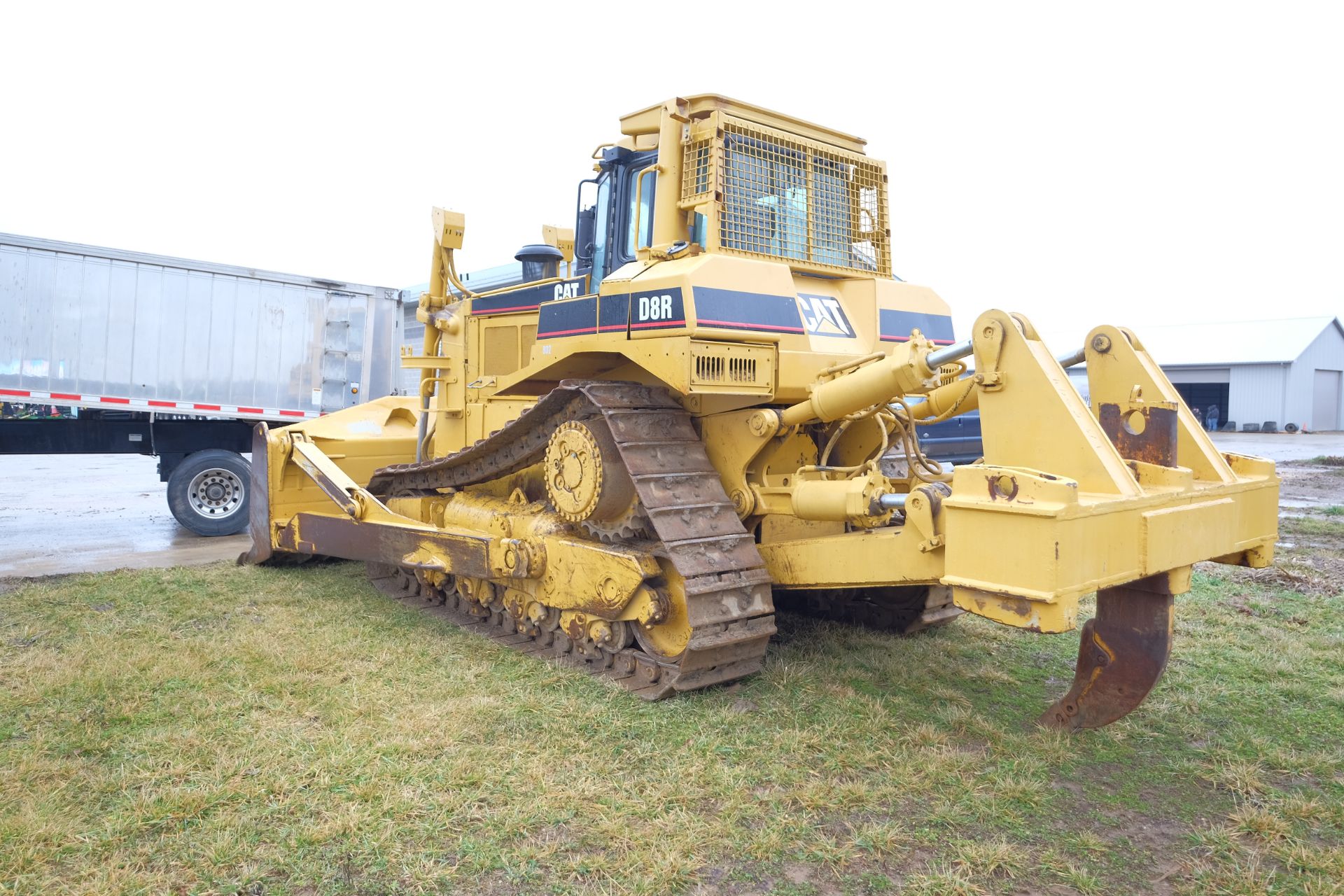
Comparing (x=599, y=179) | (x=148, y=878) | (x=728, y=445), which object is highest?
(x=599, y=179)

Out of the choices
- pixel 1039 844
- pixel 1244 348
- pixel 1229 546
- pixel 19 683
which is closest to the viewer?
pixel 1039 844

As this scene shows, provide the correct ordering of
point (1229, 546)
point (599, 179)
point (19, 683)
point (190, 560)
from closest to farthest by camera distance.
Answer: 1. point (1229, 546)
2. point (19, 683)
3. point (599, 179)
4. point (190, 560)

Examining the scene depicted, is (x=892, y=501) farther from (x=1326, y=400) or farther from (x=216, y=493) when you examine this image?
(x=1326, y=400)

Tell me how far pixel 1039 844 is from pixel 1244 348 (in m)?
40.6

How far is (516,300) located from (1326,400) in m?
41.1

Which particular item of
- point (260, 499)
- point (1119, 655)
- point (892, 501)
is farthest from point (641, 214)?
point (260, 499)

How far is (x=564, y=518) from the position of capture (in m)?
5.59

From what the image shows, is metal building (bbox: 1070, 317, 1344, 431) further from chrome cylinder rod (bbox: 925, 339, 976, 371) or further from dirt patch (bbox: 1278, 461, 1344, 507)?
chrome cylinder rod (bbox: 925, 339, 976, 371)

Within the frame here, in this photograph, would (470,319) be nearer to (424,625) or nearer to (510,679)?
(424,625)

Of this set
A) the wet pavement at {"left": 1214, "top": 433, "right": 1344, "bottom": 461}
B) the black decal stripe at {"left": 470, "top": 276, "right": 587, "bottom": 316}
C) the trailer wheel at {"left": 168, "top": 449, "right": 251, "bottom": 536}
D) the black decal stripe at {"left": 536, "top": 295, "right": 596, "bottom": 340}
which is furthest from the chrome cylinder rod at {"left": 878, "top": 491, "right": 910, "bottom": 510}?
the wet pavement at {"left": 1214, "top": 433, "right": 1344, "bottom": 461}

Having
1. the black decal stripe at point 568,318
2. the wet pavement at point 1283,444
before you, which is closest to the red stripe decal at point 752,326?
the black decal stripe at point 568,318

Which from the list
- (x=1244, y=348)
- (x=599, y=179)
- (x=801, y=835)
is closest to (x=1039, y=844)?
(x=801, y=835)

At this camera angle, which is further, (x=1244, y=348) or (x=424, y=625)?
(x=1244, y=348)

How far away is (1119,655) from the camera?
423 centimetres
